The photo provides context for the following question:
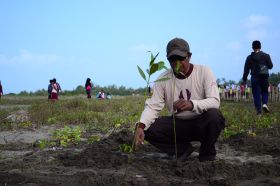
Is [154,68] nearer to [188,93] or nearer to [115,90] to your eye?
[188,93]

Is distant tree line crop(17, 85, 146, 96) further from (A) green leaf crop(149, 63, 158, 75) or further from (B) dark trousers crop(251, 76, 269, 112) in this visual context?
(A) green leaf crop(149, 63, 158, 75)

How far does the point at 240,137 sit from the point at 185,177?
8.31ft

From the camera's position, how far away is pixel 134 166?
4676 mm

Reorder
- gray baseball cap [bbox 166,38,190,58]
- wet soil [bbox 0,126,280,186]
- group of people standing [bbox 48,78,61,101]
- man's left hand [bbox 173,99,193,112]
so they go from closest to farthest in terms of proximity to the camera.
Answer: wet soil [bbox 0,126,280,186], man's left hand [bbox 173,99,193,112], gray baseball cap [bbox 166,38,190,58], group of people standing [bbox 48,78,61,101]

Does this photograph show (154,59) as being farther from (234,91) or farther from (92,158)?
(234,91)

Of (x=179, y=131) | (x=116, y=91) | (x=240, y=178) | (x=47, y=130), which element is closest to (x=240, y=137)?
(x=179, y=131)

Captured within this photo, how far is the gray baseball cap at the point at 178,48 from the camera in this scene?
14.8ft

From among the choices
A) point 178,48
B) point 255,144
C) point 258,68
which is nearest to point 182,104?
point 178,48

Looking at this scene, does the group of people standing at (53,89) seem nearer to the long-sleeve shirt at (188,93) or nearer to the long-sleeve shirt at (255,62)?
the long-sleeve shirt at (255,62)

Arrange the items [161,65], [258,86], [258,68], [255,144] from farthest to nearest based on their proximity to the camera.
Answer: [258,86]
[258,68]
[255,144]
[161,65]

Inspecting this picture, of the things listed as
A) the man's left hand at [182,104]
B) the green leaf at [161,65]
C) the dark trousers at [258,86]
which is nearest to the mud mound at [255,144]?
the man's left hand at [182,104]

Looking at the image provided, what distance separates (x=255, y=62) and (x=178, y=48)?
240 inches

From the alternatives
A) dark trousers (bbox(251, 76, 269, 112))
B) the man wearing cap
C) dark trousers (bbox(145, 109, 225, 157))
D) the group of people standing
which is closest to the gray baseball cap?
the man wearing cap

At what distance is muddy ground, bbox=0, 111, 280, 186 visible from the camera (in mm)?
3955
